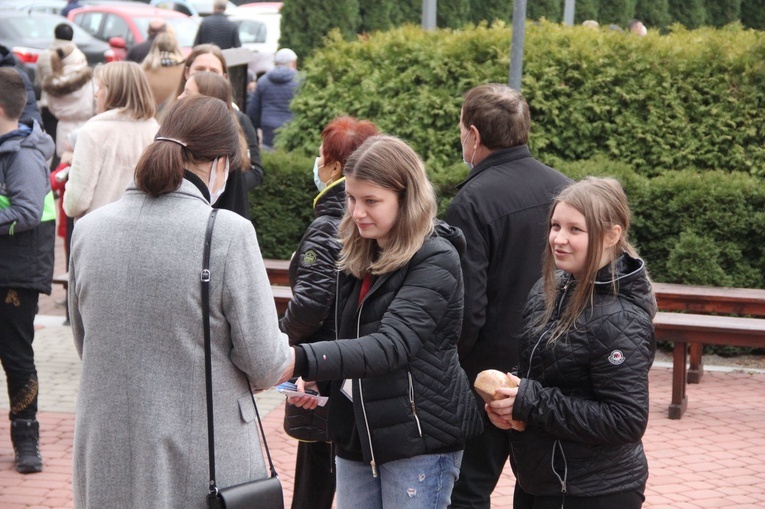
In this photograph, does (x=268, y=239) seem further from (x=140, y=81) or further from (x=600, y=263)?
(x=600, y=263)

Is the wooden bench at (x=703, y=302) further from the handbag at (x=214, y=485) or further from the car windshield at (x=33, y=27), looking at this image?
the car windshield at (x=33, y=27)

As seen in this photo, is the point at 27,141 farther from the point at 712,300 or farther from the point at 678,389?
the point at 712,300

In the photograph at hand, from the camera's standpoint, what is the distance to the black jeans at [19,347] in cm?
574

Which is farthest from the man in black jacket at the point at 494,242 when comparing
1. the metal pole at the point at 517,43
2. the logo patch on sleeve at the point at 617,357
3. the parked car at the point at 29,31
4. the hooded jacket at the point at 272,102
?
the parked car at the point at 29,31

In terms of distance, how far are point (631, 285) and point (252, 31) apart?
2103cm

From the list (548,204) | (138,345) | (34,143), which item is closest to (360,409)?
(138,345)

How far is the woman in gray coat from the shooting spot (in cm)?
289

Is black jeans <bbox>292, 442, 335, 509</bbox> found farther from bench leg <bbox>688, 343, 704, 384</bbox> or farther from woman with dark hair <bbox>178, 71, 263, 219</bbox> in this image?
bench leg <bbox>688, 343, 704, 384</bbox>

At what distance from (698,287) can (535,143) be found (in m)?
1.89

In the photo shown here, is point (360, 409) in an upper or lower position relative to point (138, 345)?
lower

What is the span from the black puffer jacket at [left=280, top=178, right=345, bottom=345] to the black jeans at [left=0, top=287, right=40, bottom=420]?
2026 millimetres

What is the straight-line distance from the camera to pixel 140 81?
6508mm

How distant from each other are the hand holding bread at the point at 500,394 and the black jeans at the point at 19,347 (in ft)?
10.4

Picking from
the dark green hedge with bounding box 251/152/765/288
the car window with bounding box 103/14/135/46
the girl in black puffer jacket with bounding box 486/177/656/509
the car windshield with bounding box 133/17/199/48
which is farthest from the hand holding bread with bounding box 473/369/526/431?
the car window with bounding box 103/14/135/46
